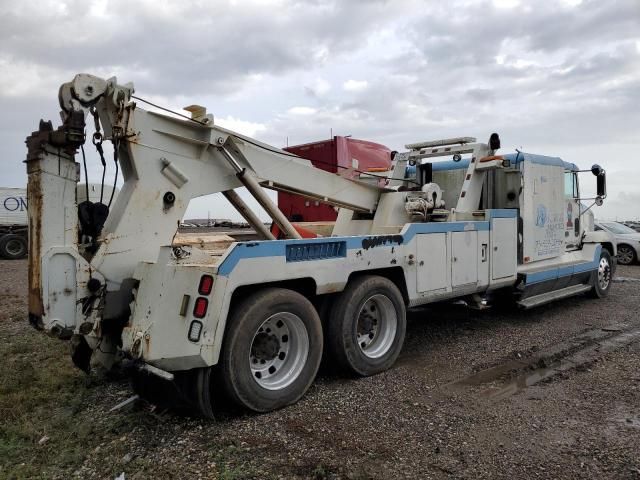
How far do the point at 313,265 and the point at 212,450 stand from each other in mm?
1674

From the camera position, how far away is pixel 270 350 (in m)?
4.21

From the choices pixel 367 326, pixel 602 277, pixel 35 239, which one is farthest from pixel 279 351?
pixel 602 277

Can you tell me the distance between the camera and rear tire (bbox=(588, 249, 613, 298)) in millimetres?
9016

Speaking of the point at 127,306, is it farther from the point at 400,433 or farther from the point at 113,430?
the point at 400,433

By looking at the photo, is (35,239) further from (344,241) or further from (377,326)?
(377,326)

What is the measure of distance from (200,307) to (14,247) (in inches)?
746

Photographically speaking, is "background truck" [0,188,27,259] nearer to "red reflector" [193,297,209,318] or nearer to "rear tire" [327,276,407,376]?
"rear tire" [327,276,407,376]

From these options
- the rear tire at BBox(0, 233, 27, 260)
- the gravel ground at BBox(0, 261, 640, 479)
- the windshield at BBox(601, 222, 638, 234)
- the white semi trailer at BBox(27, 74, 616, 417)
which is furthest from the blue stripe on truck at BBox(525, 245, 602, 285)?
the rear tire at BBox(0, 233, 27, 260)

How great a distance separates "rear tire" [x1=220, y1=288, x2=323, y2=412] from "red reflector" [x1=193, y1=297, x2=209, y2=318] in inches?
10.5

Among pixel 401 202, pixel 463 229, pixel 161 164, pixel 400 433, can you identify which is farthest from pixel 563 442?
pixel 161 164

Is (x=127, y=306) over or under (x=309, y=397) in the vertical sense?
over

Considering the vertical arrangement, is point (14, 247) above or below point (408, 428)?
above

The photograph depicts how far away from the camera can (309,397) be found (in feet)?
14.4

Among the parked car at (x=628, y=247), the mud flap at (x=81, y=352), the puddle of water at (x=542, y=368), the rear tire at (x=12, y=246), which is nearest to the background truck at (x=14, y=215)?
the rear tire at (x=12, y=246)
